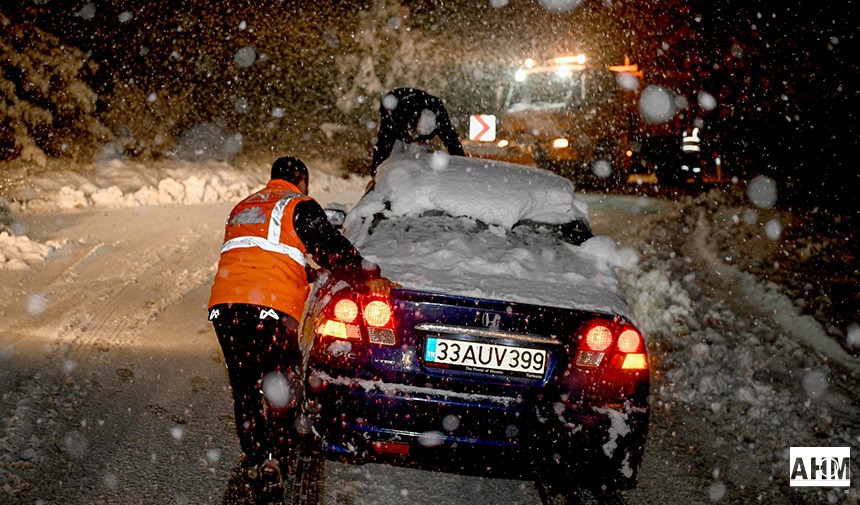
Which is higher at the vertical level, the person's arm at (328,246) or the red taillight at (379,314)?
the person's arm at (328,246)

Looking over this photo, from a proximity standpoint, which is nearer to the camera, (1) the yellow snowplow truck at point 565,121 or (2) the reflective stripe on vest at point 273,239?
(2) the reflective stripe on vest at point 273,239

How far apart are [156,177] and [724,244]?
9.77m

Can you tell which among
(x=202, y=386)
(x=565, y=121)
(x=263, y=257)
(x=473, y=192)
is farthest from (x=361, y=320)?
(x=565, y=121)

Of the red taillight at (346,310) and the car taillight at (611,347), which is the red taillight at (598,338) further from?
the red taillight at (346,310)

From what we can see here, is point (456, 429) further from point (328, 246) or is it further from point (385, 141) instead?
point (385, 141)

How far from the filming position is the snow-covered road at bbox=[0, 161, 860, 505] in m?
3.62

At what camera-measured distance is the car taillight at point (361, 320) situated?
3125 mm

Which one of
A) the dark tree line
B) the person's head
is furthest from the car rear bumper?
the dark tree line

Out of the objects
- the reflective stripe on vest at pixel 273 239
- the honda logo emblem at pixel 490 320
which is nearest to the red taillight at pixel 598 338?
the honda logo emblem at pixel 490 320

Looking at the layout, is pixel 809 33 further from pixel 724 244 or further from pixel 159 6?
pixel 159 6

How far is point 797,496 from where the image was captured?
393cm

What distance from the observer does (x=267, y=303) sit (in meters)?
3.16

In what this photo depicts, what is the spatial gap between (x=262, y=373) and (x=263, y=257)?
544mm

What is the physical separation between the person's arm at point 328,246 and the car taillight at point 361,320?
4.3 inches
